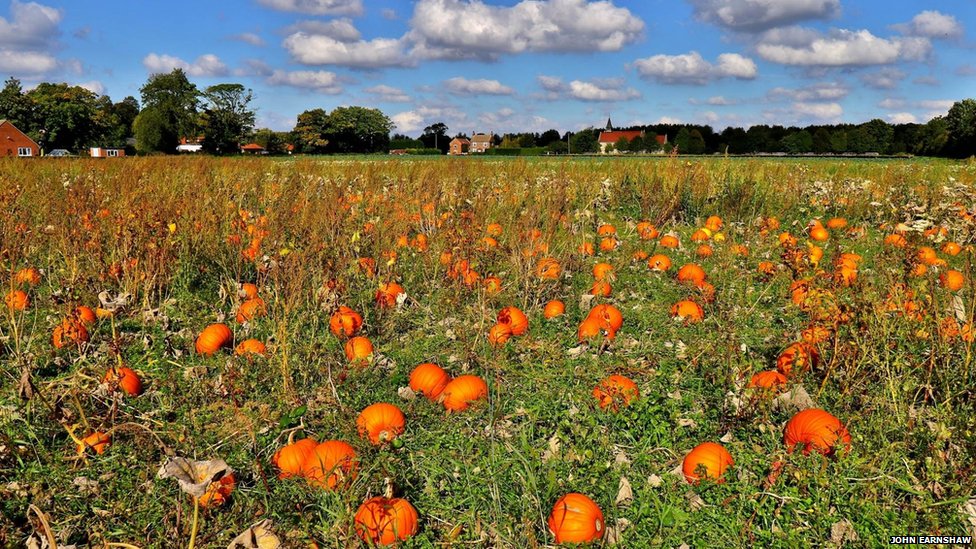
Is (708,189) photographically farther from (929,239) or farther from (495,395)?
(495,395)

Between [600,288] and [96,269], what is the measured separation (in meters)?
4.22

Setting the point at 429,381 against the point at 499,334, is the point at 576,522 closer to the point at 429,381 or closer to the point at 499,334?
the point at 429,381

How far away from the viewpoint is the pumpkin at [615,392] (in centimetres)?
313

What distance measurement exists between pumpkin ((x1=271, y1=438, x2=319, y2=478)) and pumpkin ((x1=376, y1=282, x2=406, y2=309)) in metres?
1.96

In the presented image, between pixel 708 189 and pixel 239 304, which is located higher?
pixel 708 189

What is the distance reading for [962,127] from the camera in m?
56.1

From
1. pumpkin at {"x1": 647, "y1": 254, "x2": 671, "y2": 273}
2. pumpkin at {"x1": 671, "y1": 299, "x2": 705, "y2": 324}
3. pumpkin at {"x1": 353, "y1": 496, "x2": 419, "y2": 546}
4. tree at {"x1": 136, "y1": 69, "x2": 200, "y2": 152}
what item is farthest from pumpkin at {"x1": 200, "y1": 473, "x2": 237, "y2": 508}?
tree at {"x1": 136, "y1": 69, "x2": 200, "y2": 152}

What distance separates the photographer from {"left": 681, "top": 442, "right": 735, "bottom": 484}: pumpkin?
2.54m

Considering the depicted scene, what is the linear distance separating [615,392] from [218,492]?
1.96 meters

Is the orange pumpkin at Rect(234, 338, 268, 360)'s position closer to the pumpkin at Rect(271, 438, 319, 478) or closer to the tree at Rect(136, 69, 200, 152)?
the pumpkin at Rect(271, 438, 319, 478)

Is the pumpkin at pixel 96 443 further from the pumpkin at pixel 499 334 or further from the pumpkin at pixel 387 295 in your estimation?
the pumpkin at pixel 499 334

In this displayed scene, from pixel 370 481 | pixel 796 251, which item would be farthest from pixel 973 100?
pixel 370 481

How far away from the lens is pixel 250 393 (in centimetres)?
339

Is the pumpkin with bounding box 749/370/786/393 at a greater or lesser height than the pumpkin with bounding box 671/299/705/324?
lesser
